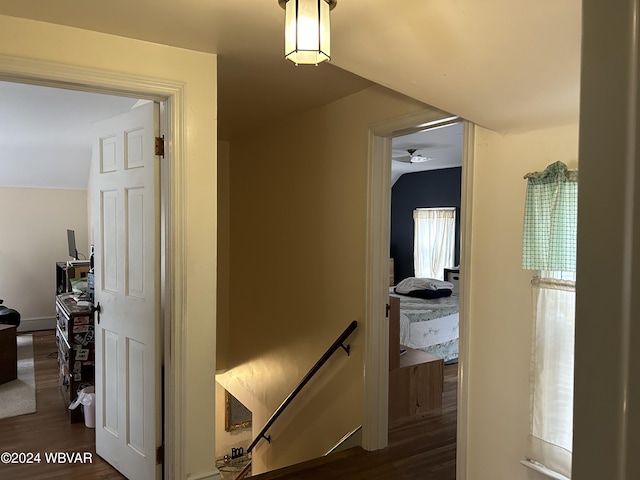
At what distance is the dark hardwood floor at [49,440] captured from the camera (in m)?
2.75

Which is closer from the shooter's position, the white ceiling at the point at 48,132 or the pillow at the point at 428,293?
the white ceiling at the point at 48,132

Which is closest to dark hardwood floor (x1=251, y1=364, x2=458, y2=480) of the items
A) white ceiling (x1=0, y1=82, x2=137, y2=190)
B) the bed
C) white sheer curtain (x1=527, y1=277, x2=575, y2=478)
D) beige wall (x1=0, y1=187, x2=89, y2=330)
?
white sheer curtain (x1=527, y1=277, x2=575, y2=478)

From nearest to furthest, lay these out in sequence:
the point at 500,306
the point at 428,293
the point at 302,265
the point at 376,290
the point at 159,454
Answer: the point at 500,306 < the point at 159,454 < the point at 376,290 < the point at 302,265 < the point at 428,293

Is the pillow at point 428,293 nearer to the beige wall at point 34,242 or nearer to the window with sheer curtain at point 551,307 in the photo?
the window with sheer curtain at point 551,307

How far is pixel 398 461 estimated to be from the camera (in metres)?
2.92

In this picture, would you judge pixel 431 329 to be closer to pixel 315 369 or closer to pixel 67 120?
pixel 315 369

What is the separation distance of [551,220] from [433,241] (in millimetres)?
6100

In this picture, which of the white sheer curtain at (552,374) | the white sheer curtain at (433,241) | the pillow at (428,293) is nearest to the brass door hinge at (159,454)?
the white sheer curtain at (552,374)

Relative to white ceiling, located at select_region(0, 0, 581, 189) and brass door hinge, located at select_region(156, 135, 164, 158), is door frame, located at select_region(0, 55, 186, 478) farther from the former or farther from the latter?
white ceiling, located at select_region(0, 0, 581, 189)

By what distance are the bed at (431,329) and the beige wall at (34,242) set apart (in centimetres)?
486

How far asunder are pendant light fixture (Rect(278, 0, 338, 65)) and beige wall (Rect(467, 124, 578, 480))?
122 centimetres

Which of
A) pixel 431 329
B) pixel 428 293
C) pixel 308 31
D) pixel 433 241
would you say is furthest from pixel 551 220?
pixel 433 241

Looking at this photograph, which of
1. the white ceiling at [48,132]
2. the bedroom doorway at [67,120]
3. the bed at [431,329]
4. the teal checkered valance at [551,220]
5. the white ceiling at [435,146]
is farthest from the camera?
the bed at [431,329]

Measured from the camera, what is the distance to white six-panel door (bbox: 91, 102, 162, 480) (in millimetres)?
2438
